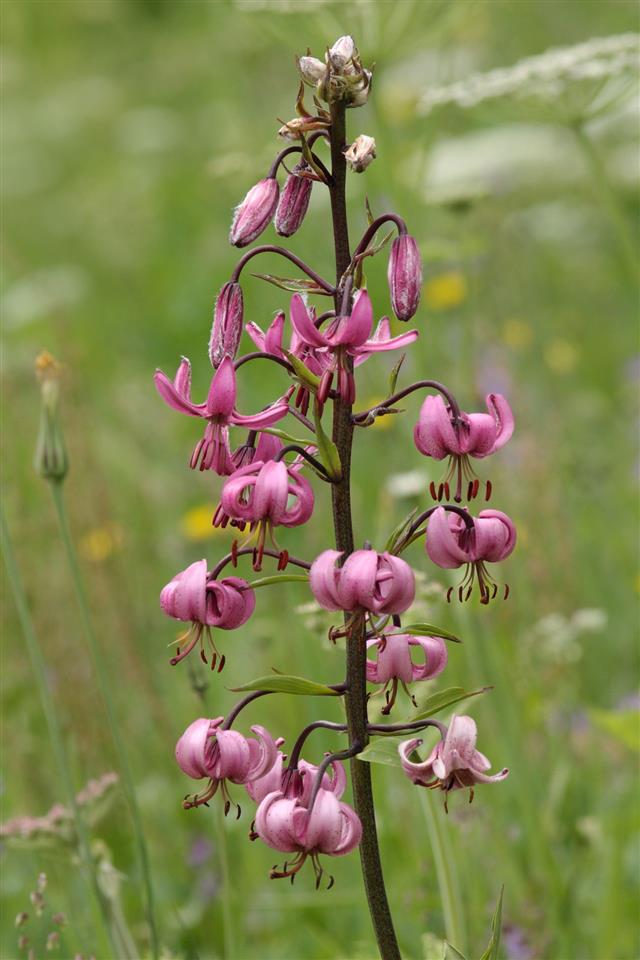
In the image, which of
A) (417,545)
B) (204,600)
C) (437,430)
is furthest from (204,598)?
(417,545)

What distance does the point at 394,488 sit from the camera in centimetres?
368

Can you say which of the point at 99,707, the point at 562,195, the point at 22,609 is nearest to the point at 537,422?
the point at 562,195

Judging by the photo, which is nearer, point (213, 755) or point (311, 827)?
point (311, 827)

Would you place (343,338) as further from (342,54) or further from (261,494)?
(342,54)

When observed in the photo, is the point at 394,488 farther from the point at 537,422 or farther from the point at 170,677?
the point at 537,422

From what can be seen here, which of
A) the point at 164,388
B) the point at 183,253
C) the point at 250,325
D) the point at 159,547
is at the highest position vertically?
the point at 183,253

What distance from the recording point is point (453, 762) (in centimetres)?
169

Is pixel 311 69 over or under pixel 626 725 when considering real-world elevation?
over

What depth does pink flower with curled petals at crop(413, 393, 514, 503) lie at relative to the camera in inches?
68.4

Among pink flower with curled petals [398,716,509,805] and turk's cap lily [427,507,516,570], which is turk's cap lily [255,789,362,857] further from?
turk's cap lily [427,507,516,570]

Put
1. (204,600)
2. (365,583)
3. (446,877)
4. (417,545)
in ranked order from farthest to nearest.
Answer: (417,545) → (446,877) → (204,600) → (365,583)

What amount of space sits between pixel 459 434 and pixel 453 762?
0.43 meters

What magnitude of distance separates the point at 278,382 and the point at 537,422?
1694 millimetres

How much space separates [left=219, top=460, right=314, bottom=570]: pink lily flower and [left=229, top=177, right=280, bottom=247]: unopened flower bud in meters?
0.31
